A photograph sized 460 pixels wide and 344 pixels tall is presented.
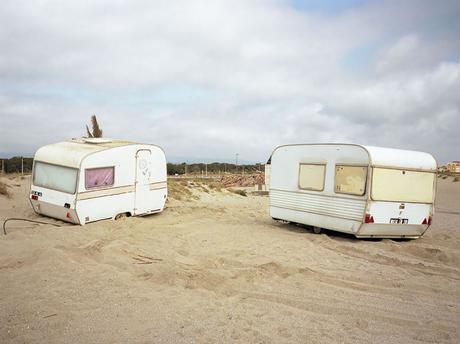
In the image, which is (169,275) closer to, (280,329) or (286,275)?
(286,275)

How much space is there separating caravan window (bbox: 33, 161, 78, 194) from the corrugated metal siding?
6045 mm

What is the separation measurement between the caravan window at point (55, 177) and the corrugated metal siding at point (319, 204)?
605cm

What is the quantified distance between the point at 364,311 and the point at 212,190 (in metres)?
21.1

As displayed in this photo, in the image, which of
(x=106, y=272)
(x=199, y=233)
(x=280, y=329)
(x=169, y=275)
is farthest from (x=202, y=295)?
(x=199, y=233)

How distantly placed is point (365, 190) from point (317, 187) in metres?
1.62

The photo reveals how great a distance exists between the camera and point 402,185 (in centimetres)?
1102

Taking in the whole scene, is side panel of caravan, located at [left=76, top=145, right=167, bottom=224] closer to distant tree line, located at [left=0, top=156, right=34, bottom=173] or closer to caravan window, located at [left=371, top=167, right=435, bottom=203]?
caravan window, located at [left=371, top=167, right=435, bottom=203]

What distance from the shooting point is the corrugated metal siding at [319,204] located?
1076 cm

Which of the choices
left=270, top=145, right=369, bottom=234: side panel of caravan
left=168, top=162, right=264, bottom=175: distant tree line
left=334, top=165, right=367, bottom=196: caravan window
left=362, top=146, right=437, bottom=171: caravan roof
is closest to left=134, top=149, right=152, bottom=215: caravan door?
left=270, top=145, right=369, bottom=234: side panel of caravan

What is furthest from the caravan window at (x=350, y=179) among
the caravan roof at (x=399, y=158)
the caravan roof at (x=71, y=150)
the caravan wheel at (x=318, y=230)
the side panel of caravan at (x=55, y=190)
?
the side panel of caravan at (x=55, y=190)

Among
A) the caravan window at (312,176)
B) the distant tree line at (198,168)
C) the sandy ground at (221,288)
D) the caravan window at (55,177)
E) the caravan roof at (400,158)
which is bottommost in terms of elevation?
the sandy ground at (221,288)

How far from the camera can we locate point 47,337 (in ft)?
15.1

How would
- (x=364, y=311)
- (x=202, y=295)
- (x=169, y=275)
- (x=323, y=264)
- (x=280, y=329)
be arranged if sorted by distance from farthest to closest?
(x=323, y=264)
(x=169, y=275)
(x=202, y=295)
(x=364, y=311)
(x=280, y=329)

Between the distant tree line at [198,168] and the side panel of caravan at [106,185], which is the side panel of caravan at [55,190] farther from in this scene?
the distant tree line at [198,168]
